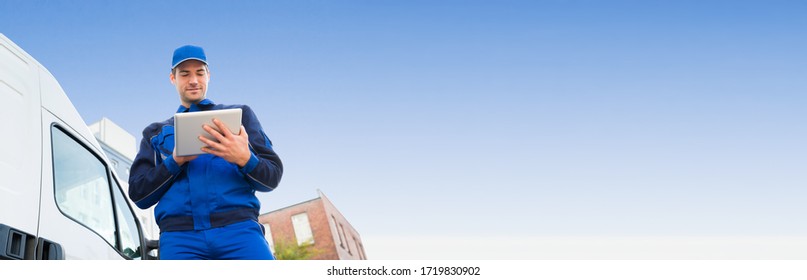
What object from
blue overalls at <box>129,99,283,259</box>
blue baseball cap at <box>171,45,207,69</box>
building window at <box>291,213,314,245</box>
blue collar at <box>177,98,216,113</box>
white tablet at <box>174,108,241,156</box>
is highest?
building window at <box>291,213,314,245</box>

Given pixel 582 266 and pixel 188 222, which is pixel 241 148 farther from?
pixel 582 266

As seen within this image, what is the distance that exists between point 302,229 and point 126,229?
122 feet

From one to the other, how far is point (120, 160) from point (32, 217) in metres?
37.5

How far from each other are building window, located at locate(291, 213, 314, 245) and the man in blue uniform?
125 feet

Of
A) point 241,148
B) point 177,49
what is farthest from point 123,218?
point 241,148

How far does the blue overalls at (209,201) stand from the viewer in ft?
9.21

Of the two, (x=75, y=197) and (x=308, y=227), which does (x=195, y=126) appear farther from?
(x=308, y=227)

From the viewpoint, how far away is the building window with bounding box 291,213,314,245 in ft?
135

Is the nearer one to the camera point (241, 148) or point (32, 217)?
point (241, 148)

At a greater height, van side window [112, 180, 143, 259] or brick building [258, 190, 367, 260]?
brick building [258, 190, 367, 260]

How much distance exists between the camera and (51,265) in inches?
84.6

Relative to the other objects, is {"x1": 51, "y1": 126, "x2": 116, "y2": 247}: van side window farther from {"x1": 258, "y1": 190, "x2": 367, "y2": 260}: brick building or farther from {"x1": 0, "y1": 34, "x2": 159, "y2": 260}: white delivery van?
{"x1": 258, "y1": 190, "x2": 367, "y2": 260}: brick building

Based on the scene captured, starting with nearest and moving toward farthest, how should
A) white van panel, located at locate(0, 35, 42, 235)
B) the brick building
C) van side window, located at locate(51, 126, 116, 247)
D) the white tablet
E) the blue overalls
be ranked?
the white tablet → the blue overalls → white van panel, located at locate(0, 35, 42, 235) → van side window, located at locate(51, 126, 116, 247) → the brick building

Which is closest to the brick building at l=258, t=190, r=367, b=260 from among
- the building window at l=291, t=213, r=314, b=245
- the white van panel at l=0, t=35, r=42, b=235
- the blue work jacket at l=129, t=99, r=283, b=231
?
the building window at l=291, t=213, r=314, b=245
